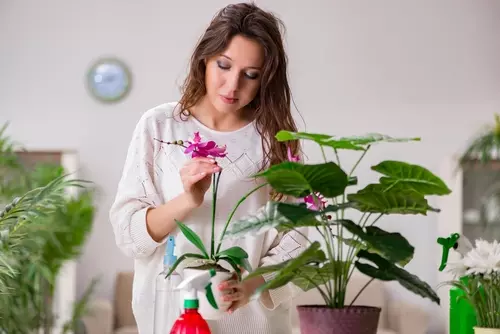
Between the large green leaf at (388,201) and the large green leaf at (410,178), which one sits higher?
the large green leaf at (410,178)

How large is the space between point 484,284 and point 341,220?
Answer: 1.97 feet

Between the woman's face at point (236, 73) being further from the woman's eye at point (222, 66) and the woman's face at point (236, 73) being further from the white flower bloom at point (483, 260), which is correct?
the white flower bloom at point (483, 260)

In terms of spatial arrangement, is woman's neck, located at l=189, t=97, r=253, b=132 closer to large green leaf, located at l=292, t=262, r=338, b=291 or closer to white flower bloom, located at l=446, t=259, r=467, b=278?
white flower bloom, located at l=446, t=259, r=467, b=278

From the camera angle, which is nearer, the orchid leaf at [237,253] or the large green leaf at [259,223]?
the large green leaf at [259,223]

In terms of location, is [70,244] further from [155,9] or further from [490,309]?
[490,309]

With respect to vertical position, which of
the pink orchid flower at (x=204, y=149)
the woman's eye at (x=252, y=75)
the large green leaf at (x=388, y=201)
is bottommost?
the large green leaf at (x=388, y=201)

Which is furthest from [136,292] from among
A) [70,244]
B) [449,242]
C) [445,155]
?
[445,155]

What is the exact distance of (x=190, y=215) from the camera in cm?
183

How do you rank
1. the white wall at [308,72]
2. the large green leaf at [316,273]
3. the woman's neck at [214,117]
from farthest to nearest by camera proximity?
the white wall at [308,72], the woman's neck at [214,117], the large green leaf at [316,273]

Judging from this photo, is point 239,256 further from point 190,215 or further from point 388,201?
point 190,215

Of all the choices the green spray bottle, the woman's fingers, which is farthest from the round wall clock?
the woman's fingers

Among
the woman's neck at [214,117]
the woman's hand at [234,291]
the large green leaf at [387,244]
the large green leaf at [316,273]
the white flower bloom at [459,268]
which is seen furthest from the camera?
the woman's neck at [214,117]

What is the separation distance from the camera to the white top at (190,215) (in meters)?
1.84

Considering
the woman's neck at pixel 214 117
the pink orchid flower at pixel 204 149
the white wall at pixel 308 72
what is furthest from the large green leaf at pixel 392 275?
the white wall at pixel 308 72
